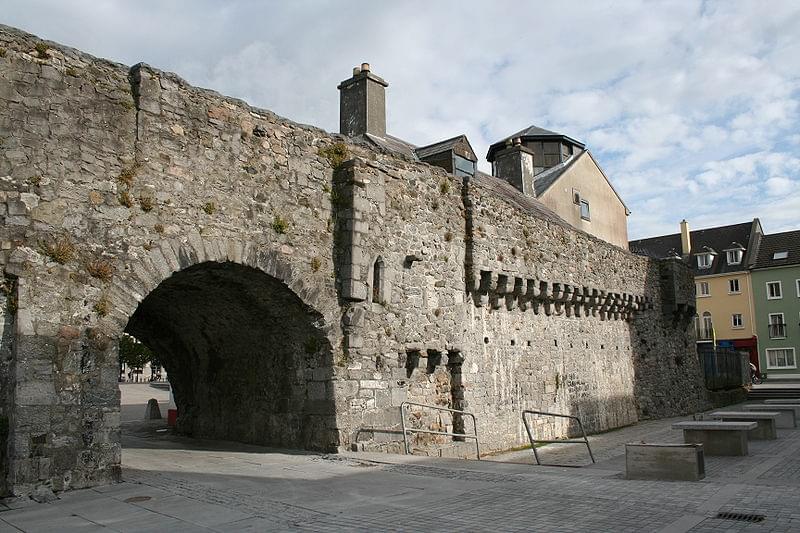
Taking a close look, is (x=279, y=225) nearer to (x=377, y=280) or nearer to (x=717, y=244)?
(x=377, y=280)

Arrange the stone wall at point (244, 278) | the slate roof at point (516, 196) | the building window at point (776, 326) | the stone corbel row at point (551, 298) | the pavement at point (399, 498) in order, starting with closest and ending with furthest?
the pavement at point (399, 498) < the stone wall at point (244, 278) < the stone corbel row at point (551, 298) < the slate roof at point (516, 196) < the building window at point (776, 326)

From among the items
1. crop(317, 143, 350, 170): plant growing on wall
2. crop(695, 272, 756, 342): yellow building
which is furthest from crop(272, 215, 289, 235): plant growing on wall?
crop(695, 272, 756, 342): yellow building

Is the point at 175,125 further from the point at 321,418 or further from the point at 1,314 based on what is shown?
the point at 321,418

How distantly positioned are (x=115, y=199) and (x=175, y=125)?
1.45 metres

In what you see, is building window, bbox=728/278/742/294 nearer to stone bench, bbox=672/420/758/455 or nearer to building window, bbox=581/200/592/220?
building window, bbox=581/200/592/220

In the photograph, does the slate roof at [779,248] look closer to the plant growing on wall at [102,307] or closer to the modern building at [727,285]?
the modern building at [727,285]

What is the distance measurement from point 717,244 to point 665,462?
45419 mm

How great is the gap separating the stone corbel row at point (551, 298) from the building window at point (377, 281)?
2863mm

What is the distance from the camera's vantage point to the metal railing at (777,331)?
144ft

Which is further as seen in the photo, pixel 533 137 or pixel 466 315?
pixel 533 137

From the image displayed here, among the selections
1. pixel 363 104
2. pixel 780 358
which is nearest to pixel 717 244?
pixel 780 358


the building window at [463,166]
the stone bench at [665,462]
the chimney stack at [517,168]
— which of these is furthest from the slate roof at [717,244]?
the stone bench at [665,462]

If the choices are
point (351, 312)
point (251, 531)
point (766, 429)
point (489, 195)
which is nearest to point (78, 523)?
point (251, 531)

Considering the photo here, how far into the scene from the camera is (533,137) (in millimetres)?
33062
